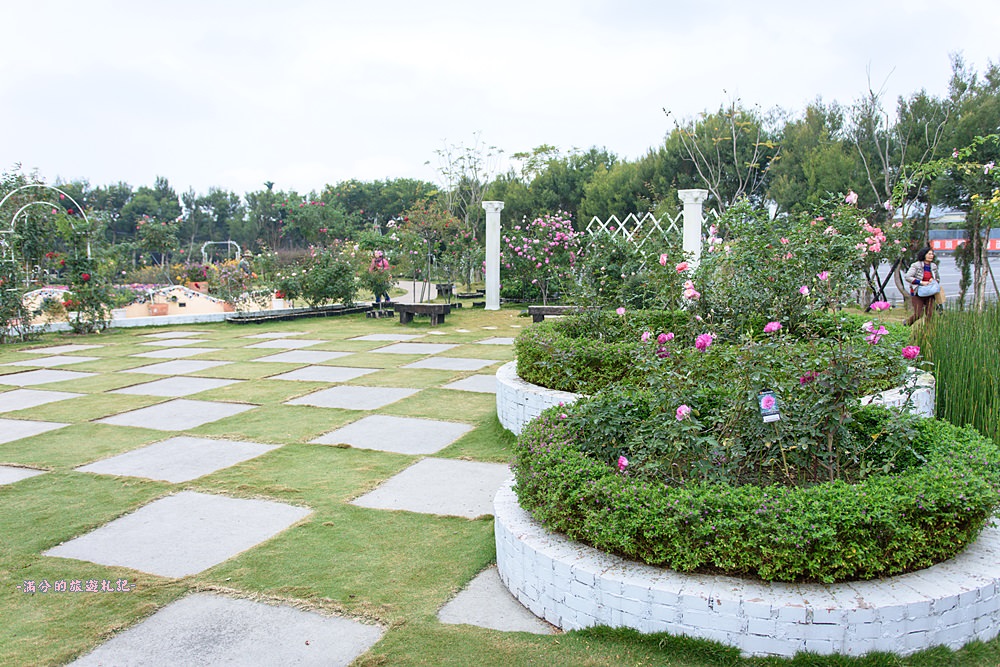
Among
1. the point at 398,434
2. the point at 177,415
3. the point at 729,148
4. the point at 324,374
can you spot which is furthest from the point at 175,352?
the point at 729,148

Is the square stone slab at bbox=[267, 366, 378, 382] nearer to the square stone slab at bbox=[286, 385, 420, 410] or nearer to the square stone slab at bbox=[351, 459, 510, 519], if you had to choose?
the square stone slab at bbox=[286, 385, 420, 410]

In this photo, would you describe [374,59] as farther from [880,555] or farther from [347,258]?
[880,555]

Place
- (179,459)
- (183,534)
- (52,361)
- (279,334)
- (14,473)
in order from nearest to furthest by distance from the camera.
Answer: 1. (183,534)
2. (14,473)
3. (179,459)
4. (52,361)
5. (279,334)

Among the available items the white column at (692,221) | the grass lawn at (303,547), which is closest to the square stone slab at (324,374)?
the grass lawn at (303,547)

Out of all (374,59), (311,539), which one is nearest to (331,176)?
(374,59)

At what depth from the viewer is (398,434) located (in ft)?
16.1

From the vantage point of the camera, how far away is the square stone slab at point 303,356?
8039 millimetres

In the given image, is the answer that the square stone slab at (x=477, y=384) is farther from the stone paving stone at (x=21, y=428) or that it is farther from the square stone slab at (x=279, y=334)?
the square stone slab at (x=279, y=334)

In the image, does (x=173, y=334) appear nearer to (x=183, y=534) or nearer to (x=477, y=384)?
(x=477, y=384)

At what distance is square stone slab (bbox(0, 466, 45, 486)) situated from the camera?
399cm

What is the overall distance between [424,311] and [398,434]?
662cm

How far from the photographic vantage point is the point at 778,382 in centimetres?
267

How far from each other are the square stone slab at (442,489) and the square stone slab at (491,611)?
2.42 feet

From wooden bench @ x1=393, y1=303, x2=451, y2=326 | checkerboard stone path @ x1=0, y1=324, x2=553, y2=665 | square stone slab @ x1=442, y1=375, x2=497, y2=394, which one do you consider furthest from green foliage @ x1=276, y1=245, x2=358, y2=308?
square stone slab @ x1=442, y1=375, x2=497, y2=394
